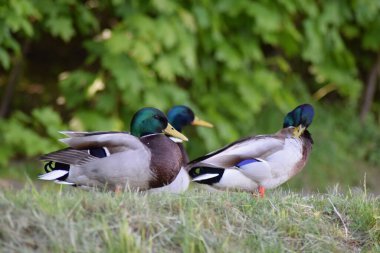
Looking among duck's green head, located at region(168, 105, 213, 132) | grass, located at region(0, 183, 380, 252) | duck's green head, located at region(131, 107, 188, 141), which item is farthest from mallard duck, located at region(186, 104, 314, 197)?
duck's green head, located at region(168, 105, 213, 132)

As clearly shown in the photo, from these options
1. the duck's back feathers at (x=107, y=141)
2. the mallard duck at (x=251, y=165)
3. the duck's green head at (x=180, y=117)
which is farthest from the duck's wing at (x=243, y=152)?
the duck's green head at (x=180, y=117)

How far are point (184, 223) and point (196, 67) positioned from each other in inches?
247

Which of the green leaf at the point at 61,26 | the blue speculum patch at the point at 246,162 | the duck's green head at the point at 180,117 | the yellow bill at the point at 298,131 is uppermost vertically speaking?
the green leaf at the point at 61,26

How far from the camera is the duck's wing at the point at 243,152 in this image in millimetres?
6184

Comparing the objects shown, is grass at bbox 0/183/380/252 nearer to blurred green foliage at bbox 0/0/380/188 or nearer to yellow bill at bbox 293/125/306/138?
yellow bill at bbox 293/125/306/138

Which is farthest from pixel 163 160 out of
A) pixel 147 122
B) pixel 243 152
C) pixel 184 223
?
pixel 184 223

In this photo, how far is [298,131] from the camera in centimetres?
647

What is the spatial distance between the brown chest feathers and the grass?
567 mm

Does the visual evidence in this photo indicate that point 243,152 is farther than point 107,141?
Yes

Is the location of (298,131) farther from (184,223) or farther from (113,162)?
(184,223)

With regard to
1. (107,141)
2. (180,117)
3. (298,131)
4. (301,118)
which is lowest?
(107,141)

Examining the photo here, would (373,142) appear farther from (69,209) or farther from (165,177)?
(69,209)

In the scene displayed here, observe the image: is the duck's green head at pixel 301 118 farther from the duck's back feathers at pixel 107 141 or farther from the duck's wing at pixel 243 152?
the duck's back feathers at pixel 107 141

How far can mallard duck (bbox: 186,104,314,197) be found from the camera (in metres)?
6.16
